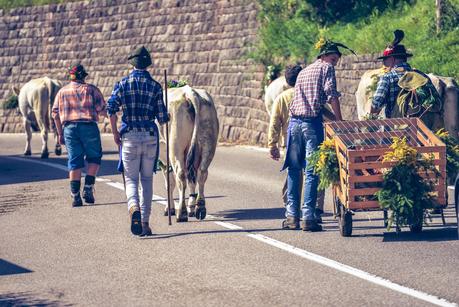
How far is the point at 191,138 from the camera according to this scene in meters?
15.5

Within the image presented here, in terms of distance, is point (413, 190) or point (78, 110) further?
point (78, 110)

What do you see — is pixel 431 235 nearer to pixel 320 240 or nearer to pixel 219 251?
pixel 320 240

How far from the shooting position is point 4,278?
37.3 feet

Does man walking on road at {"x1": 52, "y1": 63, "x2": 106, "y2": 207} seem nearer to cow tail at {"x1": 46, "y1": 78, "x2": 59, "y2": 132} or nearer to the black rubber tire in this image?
the black rubber tire

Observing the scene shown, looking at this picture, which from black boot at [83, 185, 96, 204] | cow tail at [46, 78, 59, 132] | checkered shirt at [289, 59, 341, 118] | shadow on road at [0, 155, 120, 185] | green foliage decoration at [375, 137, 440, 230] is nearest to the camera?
green foliage decoration at [375, 137, 440, 230]

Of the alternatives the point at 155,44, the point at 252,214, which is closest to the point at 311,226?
the point at 252,214

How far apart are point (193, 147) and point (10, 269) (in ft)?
13.3

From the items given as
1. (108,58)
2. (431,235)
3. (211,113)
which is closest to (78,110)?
(211,113)

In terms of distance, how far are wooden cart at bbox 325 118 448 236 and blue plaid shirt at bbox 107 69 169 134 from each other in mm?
1984

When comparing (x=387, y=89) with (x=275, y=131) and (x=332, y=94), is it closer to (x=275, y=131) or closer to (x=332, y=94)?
(x=332, y=94)

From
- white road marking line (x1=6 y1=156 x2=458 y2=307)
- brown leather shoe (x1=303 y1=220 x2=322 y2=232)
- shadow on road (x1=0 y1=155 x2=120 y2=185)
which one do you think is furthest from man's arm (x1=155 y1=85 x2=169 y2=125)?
shadow on road (x1=0 y1=155 x2=120 y2=185)

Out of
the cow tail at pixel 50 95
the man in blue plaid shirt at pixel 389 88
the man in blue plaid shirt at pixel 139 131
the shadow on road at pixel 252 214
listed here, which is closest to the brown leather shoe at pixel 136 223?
the man in blue plaid shirt at pixel 139 131

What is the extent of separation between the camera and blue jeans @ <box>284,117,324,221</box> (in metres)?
13.9

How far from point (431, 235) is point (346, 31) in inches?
677
